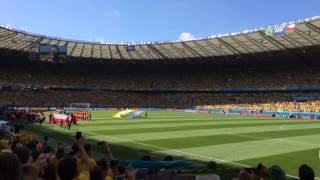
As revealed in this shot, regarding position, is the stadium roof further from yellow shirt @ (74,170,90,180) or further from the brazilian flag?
yellow shirt @ (74,170,90,180)

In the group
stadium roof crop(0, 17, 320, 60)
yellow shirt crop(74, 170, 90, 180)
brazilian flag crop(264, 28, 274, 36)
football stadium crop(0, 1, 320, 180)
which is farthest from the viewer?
stadium roof crop(0, 17, 320, 60)

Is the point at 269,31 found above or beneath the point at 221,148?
above

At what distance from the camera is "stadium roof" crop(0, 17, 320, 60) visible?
6888cm

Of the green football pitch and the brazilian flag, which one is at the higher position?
the brazilian flag

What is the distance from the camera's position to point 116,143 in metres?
26.0

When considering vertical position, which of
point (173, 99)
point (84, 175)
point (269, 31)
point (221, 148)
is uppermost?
point (269, 31)

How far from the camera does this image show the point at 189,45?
272 feet

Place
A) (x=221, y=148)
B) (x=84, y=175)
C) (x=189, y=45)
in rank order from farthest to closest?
(x=189, y=45) → (x=221, y=148) → (x=84, y=175)

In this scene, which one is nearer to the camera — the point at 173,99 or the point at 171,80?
the point at 173,99

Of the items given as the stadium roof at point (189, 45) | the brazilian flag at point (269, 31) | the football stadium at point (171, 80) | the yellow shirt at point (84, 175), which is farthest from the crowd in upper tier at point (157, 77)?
the yellow shirt at point (84, 175)

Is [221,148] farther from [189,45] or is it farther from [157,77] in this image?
[157,77]

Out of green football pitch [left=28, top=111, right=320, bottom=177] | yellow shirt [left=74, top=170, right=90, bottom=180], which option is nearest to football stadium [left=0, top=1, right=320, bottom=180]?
green football pitch [left=28, top=111, right=320, bottom=177]

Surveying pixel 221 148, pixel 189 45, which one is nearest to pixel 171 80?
pixel 189 45

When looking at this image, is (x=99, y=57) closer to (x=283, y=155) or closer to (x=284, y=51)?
(x=284, y=51)
